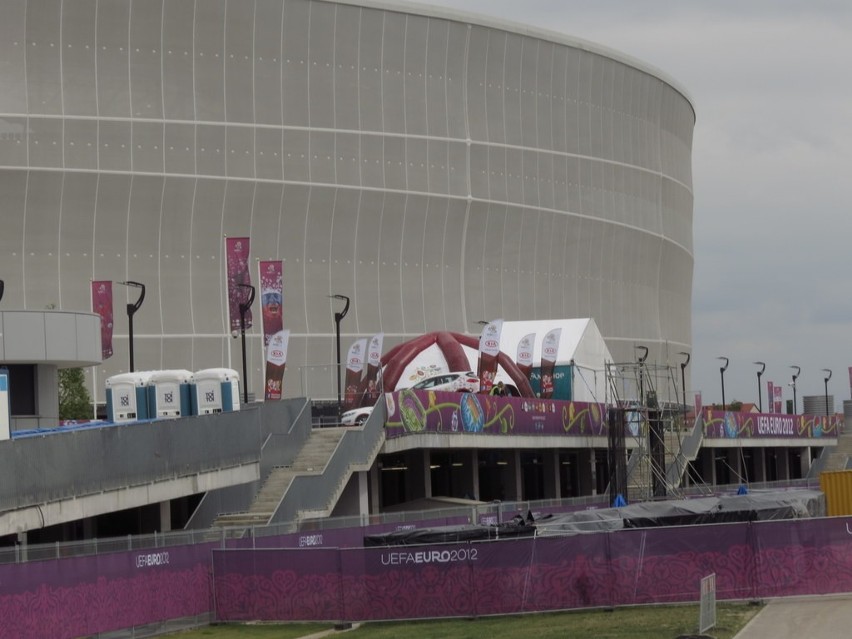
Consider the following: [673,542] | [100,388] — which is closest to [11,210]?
[100,388]

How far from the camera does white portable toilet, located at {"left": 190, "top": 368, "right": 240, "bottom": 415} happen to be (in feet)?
148

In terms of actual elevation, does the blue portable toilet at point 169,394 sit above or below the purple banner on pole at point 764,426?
above

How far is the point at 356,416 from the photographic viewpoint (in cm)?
4834

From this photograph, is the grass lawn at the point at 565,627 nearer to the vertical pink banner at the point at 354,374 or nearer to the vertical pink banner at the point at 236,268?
the vertical pink banner at the point at 354,374

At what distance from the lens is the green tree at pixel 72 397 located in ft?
190

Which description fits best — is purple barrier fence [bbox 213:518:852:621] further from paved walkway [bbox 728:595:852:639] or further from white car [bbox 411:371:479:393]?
white car [bbox 411:371:479:393]

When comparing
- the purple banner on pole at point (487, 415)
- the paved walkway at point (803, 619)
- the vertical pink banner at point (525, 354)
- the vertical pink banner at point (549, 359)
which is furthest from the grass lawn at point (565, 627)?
the vertical pink banner at point (525, 354)

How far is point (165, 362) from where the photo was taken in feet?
242

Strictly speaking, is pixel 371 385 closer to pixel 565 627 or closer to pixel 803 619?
pixel 565 627

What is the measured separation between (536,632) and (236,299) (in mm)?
37216

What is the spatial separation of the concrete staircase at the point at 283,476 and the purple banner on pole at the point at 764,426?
29987 mm

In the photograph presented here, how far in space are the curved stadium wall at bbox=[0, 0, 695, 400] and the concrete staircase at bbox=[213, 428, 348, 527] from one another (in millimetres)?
14691

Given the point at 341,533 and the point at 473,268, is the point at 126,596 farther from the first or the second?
the point at 473,268

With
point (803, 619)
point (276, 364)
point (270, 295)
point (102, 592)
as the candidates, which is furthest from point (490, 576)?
point (270, 295)
